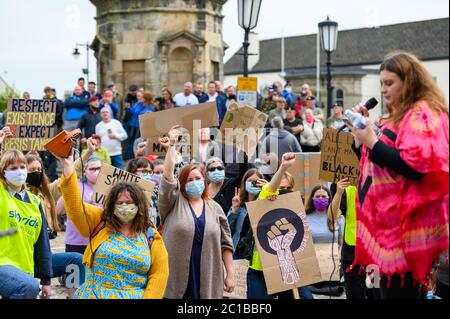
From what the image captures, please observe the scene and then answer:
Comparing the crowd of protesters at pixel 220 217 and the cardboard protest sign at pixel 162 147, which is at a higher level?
the cardboard protest sign at pixel 162 147

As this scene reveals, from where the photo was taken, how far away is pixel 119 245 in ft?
21.7

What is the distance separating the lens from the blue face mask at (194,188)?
764 cm

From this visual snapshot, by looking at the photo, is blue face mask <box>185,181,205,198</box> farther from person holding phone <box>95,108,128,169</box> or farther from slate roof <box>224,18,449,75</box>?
slate roof <box>224,18,449,75</box>

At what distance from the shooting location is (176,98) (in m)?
20.0

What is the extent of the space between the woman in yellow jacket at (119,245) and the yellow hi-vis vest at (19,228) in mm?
849

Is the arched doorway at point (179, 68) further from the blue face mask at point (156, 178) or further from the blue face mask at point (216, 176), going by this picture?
the blue face mask at point (216, 176)

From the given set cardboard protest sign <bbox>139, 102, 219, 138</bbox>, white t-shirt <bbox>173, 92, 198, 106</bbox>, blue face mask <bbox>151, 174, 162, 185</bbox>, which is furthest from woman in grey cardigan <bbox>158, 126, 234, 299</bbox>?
white t-shirt <bbox>173, 92, 198, 106</bbox>

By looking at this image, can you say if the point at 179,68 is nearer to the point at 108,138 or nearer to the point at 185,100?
the point at 185,100

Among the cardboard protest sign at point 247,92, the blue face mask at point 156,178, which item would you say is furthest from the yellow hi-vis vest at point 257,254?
the cardboard protest sign at point 247,92

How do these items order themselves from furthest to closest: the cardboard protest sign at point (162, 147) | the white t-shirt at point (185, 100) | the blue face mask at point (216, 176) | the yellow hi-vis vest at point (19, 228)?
the white t-shirt at point (185, 100) < the cardboard protest sign at point (162, 147) < the blue face mask at point (216, 176) < the yellow hi-vis vest at point (19, 228)

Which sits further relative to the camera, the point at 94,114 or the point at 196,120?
the point at 94,114
